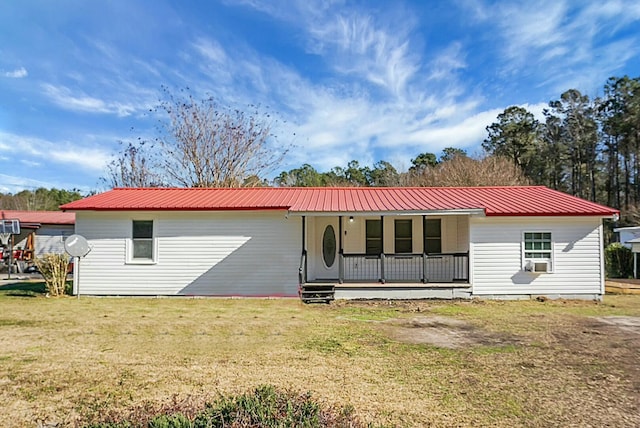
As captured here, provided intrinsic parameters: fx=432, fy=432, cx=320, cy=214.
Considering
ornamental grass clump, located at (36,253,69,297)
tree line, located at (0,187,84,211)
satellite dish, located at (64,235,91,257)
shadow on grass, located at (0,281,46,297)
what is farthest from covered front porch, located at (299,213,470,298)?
tree line, located at (0,187,84,211)

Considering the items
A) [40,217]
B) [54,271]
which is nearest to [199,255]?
[54,271]

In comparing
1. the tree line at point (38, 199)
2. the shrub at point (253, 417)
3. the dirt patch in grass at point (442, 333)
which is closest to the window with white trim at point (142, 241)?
the dirt patch in grass at point (442, 333)

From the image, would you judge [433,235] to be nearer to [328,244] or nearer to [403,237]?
[403,237]

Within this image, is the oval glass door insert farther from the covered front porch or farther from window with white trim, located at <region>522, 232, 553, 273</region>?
window with white trim, located at <region>522, 232, 553, 273</region>

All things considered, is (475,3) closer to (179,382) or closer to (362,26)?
(362,26)

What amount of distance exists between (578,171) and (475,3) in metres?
32.3

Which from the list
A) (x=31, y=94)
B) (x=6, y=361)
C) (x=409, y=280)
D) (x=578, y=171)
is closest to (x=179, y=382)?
(x=6, y=361)

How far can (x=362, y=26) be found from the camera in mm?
14312

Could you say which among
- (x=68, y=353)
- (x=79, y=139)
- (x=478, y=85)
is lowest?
(x=68, y=353)

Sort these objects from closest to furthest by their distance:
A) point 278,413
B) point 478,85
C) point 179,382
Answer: point 278,413, point 179,382, point 478,85

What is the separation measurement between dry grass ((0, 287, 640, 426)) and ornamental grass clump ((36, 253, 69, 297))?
3.00 m

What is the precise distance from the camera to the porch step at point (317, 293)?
12219 millimetres

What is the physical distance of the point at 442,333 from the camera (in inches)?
321

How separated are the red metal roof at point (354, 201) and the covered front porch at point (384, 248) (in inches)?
21.6
